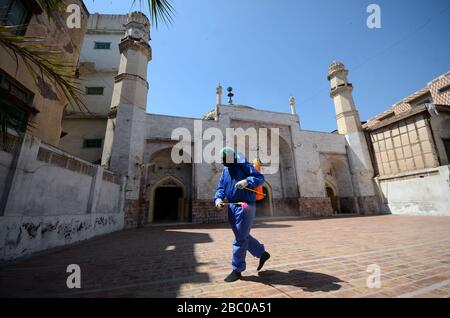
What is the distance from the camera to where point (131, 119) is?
454 inches

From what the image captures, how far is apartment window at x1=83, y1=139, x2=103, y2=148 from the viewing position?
44.5 ft

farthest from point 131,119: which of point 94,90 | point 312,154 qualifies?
point 312,154

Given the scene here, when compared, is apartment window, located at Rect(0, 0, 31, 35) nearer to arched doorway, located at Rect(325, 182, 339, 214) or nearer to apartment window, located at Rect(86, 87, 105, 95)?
apartment window, located at Rect(86, 87, 105, 95)

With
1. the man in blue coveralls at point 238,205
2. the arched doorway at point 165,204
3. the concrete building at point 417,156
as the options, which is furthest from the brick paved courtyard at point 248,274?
the arched doorway at point 165,204

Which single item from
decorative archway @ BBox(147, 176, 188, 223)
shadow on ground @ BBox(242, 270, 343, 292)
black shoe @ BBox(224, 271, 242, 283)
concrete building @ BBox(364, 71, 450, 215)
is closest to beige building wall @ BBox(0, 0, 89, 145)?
decorative archway @ BBox(147, 176, 188, 223)

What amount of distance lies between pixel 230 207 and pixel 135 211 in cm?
912

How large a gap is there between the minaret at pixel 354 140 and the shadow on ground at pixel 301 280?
16.2 metres

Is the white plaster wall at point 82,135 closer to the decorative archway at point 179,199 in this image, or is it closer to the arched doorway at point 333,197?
the decorative archway at point 179,199

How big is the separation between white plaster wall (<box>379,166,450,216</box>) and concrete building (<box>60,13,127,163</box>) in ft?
67.1

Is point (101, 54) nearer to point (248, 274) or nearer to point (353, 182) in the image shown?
point (248, 274)
